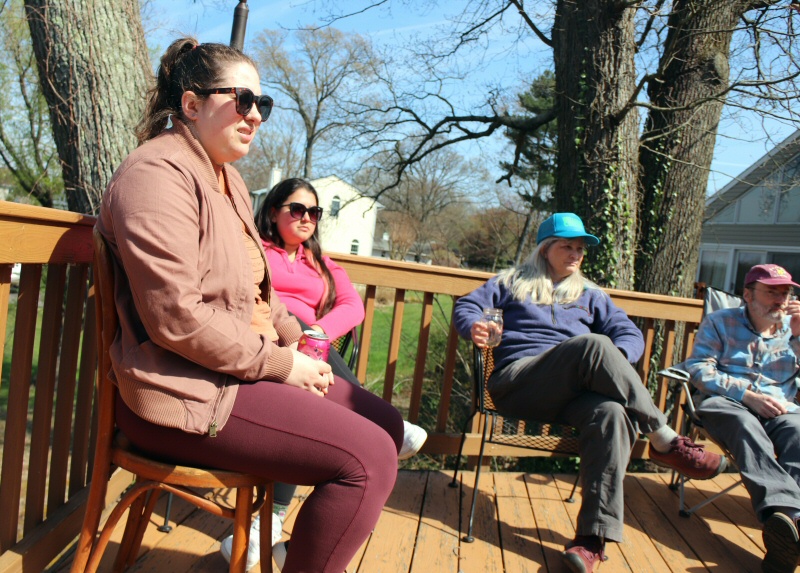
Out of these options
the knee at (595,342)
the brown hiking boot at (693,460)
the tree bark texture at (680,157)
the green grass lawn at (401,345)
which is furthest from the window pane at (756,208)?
the knee at (595,342)

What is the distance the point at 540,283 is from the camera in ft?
10.2

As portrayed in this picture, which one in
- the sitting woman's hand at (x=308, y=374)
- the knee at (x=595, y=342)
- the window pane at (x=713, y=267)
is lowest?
the sitting woman's hand at (x=308, y=374)

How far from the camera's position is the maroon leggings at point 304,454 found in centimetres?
154

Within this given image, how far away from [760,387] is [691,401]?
1.12ft

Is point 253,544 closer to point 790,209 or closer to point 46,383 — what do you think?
point 46,383

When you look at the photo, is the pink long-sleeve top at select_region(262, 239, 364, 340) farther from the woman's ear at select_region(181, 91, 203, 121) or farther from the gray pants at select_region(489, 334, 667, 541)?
the woman's ear at select_region(181, 91, 203, 121)

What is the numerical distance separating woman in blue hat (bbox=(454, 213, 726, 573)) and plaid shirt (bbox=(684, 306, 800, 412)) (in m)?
0.39

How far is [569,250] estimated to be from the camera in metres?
3.09

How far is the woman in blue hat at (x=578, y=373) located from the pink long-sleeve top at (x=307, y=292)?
1.77 feet

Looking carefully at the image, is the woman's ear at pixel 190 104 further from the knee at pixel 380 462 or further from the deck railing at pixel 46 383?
the knee at pixel 380 462

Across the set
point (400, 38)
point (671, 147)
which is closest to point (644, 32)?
point (671, 147)

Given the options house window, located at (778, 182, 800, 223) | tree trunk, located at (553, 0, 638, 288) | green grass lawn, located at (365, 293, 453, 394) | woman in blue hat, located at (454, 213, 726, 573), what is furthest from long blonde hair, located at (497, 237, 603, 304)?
house window, located at (778, 182, 800, 223)

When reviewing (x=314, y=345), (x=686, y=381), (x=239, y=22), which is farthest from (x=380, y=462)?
(x=239, y=22)

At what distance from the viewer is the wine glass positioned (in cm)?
275
